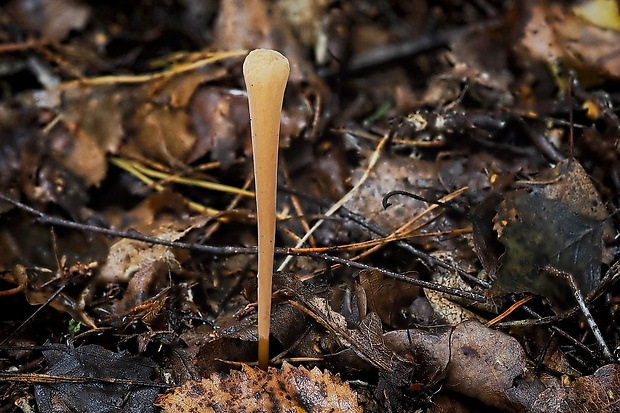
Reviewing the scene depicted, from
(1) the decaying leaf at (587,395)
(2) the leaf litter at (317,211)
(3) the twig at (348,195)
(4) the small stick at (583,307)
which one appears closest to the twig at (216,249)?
(2) the leaf litter at (317,211)

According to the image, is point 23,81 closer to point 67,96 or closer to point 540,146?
point 67,96

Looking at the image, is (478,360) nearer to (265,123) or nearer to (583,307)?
(583,307)

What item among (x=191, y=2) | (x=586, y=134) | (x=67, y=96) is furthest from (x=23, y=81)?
(x=586, y=134)

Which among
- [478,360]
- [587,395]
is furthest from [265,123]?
[587,395]

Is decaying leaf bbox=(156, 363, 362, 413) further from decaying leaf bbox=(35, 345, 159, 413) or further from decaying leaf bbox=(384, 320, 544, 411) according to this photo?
decaying leaf bbox=(384, 320, 544, 411)

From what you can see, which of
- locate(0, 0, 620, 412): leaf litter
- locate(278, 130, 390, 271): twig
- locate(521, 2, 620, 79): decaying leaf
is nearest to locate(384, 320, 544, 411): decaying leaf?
locate(0, 0, 620, 412): leaf litter

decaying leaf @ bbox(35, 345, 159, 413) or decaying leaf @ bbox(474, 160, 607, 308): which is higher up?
decaying leaf @ bbox(474, 160, 607, 308)

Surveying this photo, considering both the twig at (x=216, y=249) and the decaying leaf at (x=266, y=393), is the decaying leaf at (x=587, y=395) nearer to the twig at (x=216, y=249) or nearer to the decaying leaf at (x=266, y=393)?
the twig at (x=216, y=249)
